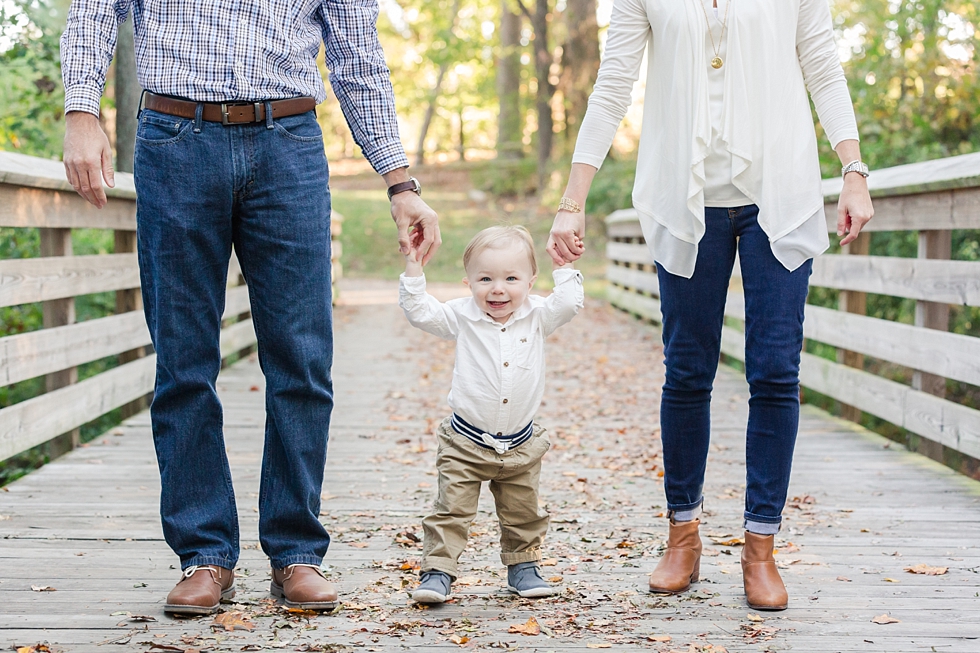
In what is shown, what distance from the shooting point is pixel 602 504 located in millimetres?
4016

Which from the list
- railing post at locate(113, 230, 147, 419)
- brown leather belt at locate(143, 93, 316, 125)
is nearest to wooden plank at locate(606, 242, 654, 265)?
railing post at locate(113, 230, 147, 419)

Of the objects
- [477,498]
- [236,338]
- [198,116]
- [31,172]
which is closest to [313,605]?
[477,498]

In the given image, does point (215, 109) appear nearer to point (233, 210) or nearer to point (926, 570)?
point (233, 210)

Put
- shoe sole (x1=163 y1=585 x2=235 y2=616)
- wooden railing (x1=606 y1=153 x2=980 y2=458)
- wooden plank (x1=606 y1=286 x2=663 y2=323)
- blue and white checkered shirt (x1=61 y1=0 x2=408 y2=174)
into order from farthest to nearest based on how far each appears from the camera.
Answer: wooden plank (x1=606 y1=286 x2=663 y2=323) < wooden railing (x1=606 y1=153 x2=980 y2=458) < shoe sole (x1=163 y1=585 x2=235 y2=616) < blue and white checkered shirt (x1=61 y1=0 x2=408 y2=174)

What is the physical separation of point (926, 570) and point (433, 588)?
1482 millimetres

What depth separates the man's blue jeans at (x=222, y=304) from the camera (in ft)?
8.53

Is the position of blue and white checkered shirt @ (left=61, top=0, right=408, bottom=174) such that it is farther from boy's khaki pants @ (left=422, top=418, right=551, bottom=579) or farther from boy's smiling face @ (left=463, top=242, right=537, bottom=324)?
boy's khaki pants @ (left=422, top=418, right=551, bottom=579)

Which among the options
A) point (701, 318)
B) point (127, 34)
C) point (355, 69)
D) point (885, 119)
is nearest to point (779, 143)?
point (701, 318)

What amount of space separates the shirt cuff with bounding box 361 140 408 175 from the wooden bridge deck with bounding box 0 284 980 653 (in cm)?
118

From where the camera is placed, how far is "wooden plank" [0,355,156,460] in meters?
4.05

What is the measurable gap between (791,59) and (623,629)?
155cm

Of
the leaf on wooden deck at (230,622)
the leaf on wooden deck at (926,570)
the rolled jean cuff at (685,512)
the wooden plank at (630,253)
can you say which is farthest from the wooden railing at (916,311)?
the wooden plank at (630,253)

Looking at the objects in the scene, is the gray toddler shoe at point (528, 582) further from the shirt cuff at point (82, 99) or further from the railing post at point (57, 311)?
the railing post at point (57, 311)

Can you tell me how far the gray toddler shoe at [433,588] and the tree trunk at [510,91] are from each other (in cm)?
2226
